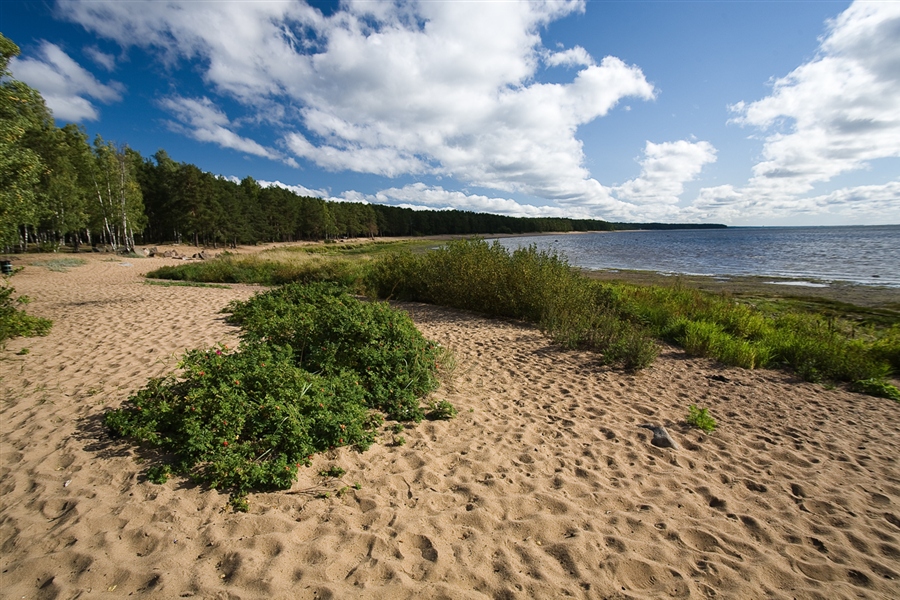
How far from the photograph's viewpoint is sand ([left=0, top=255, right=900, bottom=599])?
245 centimetres

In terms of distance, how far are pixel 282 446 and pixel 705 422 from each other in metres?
4.75

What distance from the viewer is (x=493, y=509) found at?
10.2ft

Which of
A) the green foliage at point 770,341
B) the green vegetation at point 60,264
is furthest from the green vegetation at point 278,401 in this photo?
the green vegetation at point 60,264

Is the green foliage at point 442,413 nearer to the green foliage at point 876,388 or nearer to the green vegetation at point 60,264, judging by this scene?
the green foliage at point 876,388

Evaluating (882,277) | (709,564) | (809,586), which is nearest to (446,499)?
(709,564)

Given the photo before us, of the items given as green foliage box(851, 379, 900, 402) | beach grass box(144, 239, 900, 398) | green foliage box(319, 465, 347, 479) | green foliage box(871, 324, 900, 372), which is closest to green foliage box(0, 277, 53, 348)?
green foliage box(319, 465, 347, 479)

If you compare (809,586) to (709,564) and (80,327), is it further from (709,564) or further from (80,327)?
(80,327)

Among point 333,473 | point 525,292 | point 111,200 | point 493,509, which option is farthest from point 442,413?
point 111,200

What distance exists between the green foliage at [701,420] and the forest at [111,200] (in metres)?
11.1

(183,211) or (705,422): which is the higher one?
(183,211)

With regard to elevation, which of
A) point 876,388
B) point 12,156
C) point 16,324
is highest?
point 12,156

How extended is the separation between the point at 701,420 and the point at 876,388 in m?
3.89

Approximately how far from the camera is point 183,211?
44344mm

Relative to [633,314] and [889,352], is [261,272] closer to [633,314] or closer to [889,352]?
[633,314]
